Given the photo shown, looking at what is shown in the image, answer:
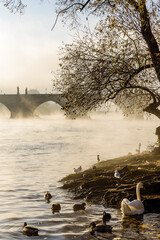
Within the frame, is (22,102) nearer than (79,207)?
No

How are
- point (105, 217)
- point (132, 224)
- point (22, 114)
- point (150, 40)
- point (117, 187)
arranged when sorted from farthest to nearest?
point (22, 114)
point (117, 187)
point (150, 40)
point (105, 217)
point (132, 224)

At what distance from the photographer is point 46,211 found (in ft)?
50.3

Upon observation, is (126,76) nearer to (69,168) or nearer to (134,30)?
(134,30)

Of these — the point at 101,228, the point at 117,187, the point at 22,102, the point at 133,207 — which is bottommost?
the point at 101,228

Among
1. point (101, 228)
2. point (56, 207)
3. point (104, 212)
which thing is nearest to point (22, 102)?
point (56, 207)

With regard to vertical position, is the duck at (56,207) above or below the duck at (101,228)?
above

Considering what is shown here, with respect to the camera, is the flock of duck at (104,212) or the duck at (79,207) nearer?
the flock of duck at (104,212)

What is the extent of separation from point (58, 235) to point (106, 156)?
2625 centimetres

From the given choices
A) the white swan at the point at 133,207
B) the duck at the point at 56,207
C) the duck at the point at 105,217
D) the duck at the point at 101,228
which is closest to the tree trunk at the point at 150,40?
the white swan at the point at 133,207

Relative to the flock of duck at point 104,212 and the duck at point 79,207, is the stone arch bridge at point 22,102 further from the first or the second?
the duck at point 79,207

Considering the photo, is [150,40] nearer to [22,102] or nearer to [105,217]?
[105,217]

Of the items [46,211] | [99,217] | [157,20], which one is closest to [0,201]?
[46,211]

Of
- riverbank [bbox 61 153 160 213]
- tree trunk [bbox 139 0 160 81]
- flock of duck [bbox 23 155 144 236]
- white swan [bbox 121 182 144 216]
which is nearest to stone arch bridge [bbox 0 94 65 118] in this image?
riverbank [bbox 61 153 160 213]

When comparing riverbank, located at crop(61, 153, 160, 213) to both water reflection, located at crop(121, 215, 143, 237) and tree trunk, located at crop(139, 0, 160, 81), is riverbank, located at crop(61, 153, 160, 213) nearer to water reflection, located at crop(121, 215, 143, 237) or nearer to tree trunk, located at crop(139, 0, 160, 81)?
water reflection, located at crop(121, 215, 143, 237)
